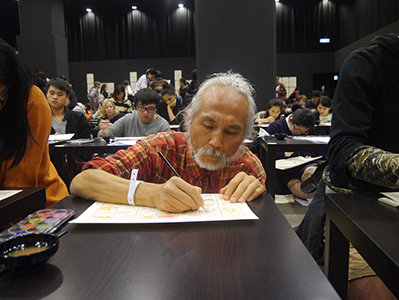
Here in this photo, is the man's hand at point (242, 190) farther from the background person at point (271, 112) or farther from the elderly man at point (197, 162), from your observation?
the background person at point (271, 112)

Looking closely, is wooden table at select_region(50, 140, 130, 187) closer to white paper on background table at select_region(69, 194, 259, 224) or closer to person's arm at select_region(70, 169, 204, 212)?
person's arm at select_region(70, 169, 204, 212)

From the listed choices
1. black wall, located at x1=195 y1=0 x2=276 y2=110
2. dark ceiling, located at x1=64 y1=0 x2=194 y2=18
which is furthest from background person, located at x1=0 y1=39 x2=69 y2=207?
dark ceiling, located at x1=64 y1=0 x2=194 y2=18

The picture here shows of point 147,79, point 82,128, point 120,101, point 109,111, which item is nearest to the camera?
point 82,128

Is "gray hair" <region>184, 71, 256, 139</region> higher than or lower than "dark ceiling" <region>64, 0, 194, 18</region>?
lower

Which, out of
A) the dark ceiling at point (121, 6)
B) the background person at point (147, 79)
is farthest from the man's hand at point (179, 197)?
the dark ceiling at point (121, 6)

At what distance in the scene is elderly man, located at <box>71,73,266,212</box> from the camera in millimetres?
984

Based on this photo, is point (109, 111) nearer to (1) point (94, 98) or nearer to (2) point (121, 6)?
(1) point (94, 98)

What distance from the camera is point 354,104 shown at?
121cm

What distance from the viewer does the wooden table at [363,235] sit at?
2.07 ft

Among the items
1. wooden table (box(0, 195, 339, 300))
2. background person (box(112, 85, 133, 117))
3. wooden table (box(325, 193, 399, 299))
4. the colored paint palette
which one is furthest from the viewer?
background person (box(112, 85, 133, 117))

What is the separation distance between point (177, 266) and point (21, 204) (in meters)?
0.66

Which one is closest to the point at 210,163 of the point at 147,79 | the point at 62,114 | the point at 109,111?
the point at 62,114

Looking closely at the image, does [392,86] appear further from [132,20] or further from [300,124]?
[132,20]

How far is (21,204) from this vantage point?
102 cm
